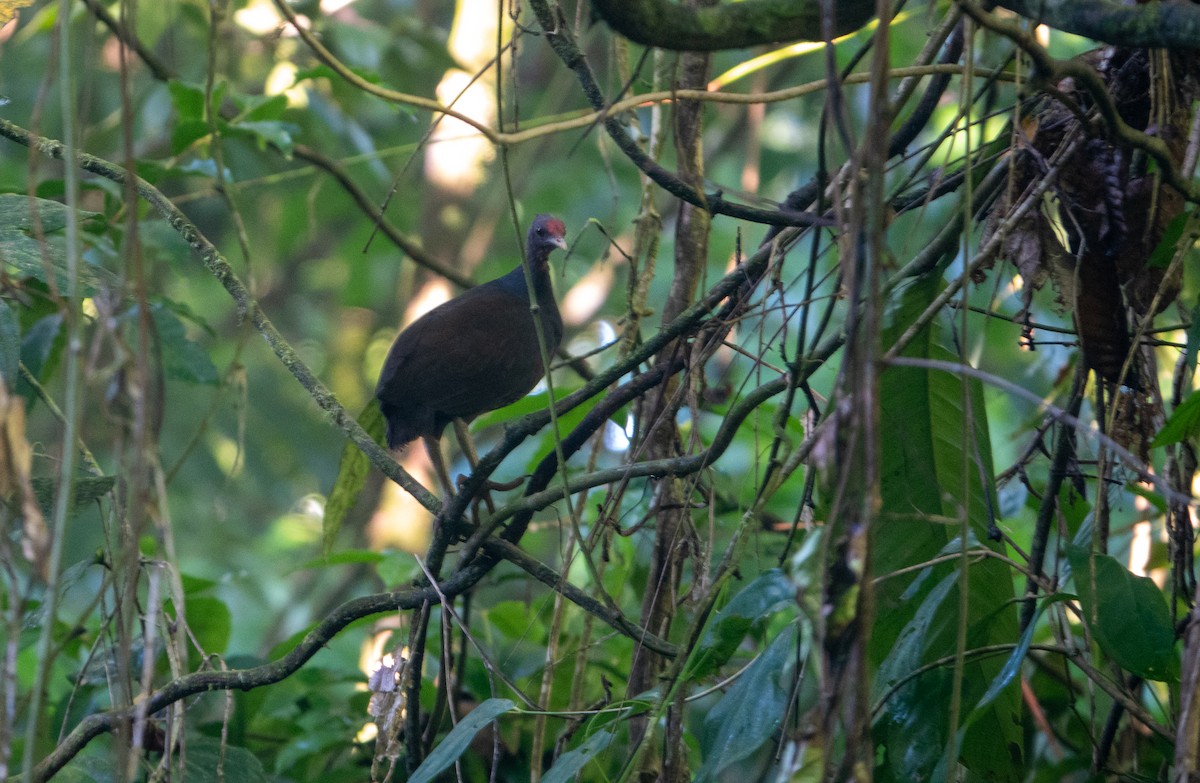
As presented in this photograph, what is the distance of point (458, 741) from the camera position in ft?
5.48

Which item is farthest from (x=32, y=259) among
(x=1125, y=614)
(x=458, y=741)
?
(x=1125, y=614)

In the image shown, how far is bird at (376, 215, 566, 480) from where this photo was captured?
334 cm

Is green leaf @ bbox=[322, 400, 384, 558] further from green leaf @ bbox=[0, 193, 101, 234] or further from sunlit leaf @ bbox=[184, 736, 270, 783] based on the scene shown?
green leaf @ bbox=[0, 193, 101, 234]

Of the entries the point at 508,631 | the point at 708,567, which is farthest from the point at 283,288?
the point at 708,567

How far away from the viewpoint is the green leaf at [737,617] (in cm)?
159

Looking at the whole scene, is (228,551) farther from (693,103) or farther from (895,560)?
(895,560)

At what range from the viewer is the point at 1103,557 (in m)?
1.71

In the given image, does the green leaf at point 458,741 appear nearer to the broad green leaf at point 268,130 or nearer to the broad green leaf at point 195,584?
the broad green leaf at point 195,584

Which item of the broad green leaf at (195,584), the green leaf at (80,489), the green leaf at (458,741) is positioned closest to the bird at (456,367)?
the broad green leaf at (195,584)

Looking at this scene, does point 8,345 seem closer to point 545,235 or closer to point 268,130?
point 268,130

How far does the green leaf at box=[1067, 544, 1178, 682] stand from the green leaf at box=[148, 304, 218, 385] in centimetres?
231

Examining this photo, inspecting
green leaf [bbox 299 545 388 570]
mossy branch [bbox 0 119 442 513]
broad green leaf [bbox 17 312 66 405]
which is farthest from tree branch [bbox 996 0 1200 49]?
broad green leaf [bbox 17 312 66 405]

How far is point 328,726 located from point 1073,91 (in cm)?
235

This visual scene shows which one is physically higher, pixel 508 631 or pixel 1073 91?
pixel 1073 91
